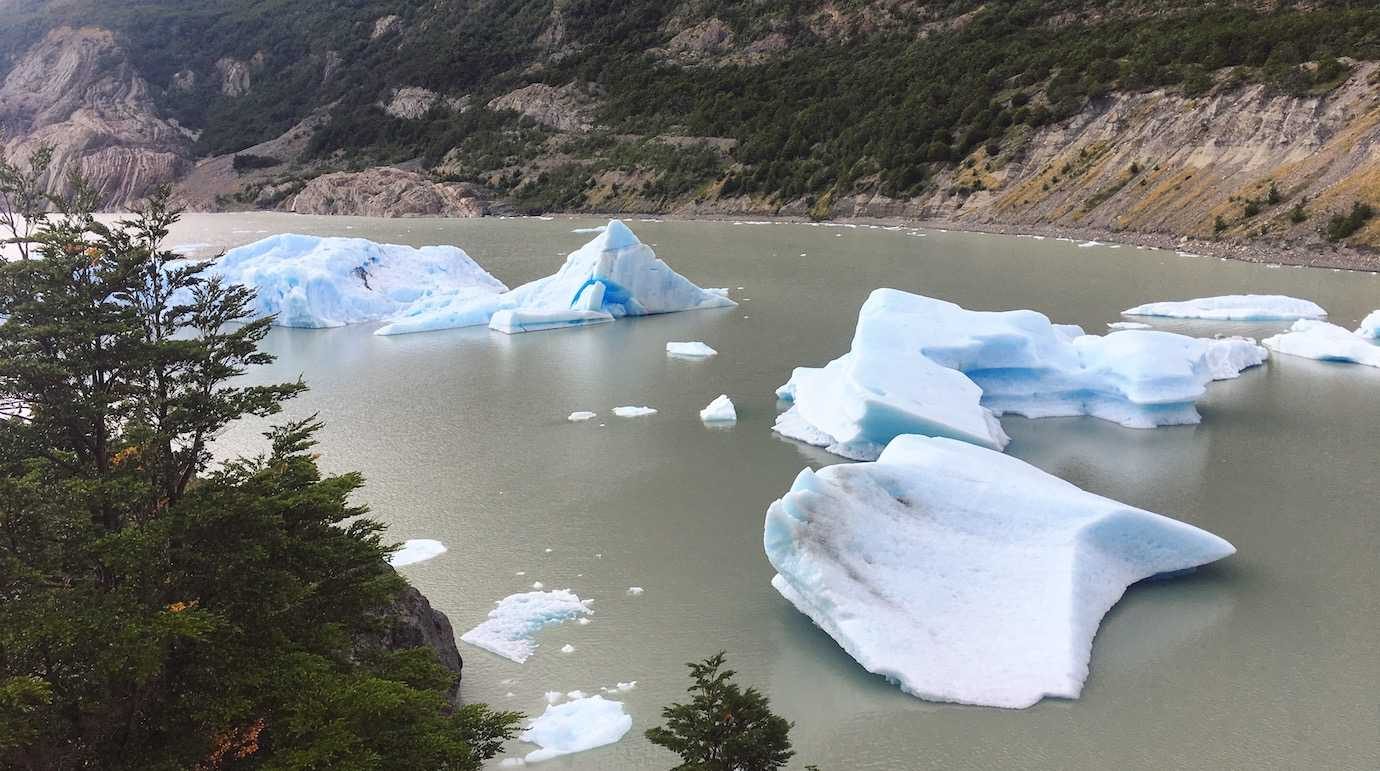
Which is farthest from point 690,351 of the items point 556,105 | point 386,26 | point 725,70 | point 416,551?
point 386,26

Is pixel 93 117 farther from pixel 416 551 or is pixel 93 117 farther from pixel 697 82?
pixel 416 551

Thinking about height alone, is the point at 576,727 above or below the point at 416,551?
below

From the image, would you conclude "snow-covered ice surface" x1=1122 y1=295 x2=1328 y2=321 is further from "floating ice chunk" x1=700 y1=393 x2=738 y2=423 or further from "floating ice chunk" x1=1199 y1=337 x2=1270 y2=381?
"floating ice chunk" x1=700 y1=393 x2=738 y2=423

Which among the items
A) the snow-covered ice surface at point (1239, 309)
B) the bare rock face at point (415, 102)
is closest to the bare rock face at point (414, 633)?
the snow-covered ice surface at point (1239, 309)

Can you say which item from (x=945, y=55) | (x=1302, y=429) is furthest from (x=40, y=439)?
(x=945, y=55)

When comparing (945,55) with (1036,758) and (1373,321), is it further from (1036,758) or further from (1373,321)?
(1036,758)

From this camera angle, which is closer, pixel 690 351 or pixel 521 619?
pixel 521 619

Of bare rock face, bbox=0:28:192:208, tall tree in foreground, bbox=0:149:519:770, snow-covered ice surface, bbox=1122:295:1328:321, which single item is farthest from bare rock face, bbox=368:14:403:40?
tall tree in foreground, bbox=0:149:519:770
